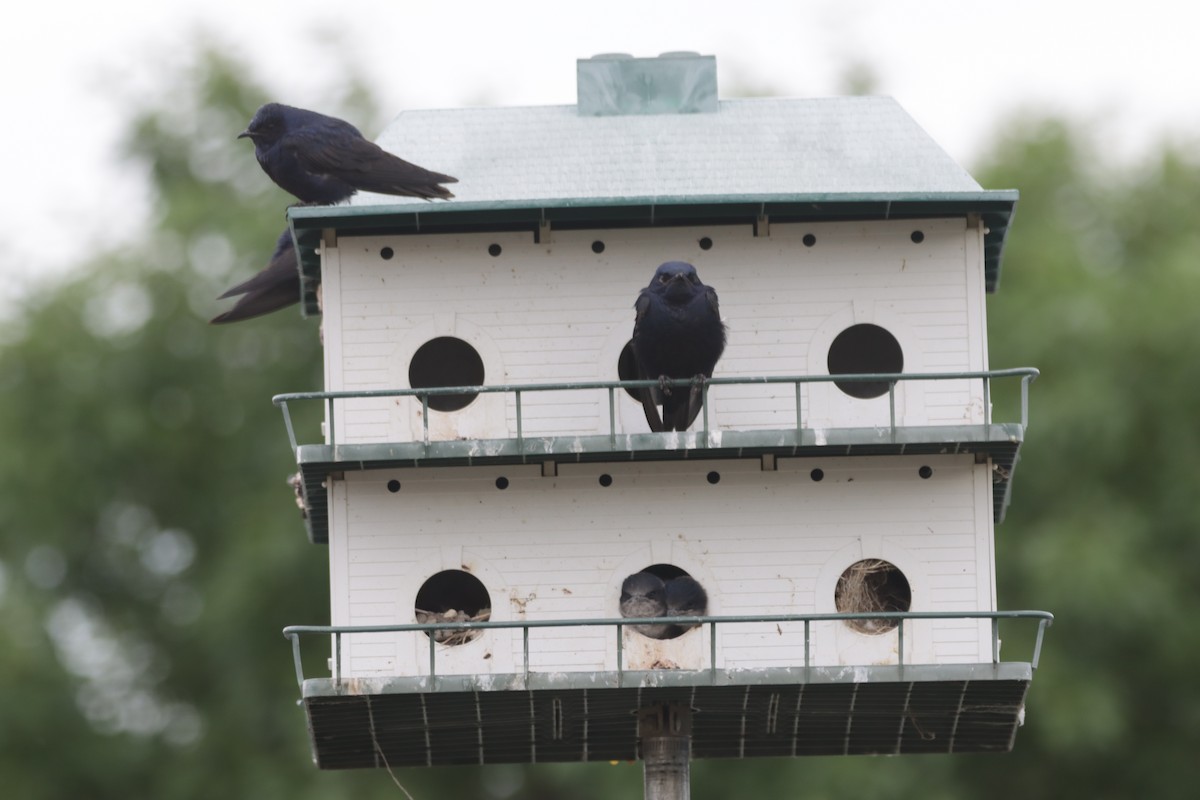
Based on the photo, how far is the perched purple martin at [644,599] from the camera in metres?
14.9

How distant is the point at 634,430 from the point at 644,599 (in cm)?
88

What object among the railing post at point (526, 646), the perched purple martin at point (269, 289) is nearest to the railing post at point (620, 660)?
the railing post at point (526, 646)

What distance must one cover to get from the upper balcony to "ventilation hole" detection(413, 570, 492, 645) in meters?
0.63

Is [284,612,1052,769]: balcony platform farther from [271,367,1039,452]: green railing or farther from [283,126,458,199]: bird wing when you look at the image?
[283,126,458,199]: bird wing

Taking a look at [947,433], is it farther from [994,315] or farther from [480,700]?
[994,315]

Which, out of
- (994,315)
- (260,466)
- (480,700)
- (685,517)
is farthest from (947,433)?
(260,466)

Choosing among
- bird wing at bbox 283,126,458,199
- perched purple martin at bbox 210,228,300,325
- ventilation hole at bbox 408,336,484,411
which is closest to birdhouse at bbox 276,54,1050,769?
ventilation hole at bbox 408,336,484,411

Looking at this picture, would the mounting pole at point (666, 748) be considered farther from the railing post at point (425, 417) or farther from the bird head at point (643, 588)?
the railing post at point (425, 417)

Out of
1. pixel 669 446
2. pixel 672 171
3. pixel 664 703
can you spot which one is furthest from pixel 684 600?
pixel 672 171

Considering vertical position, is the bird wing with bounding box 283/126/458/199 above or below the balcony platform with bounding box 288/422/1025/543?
above

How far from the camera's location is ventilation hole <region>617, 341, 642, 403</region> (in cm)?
1524

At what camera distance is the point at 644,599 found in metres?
15.0

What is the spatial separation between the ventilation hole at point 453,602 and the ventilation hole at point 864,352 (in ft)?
6.88

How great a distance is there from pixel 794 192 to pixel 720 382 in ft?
4.14
